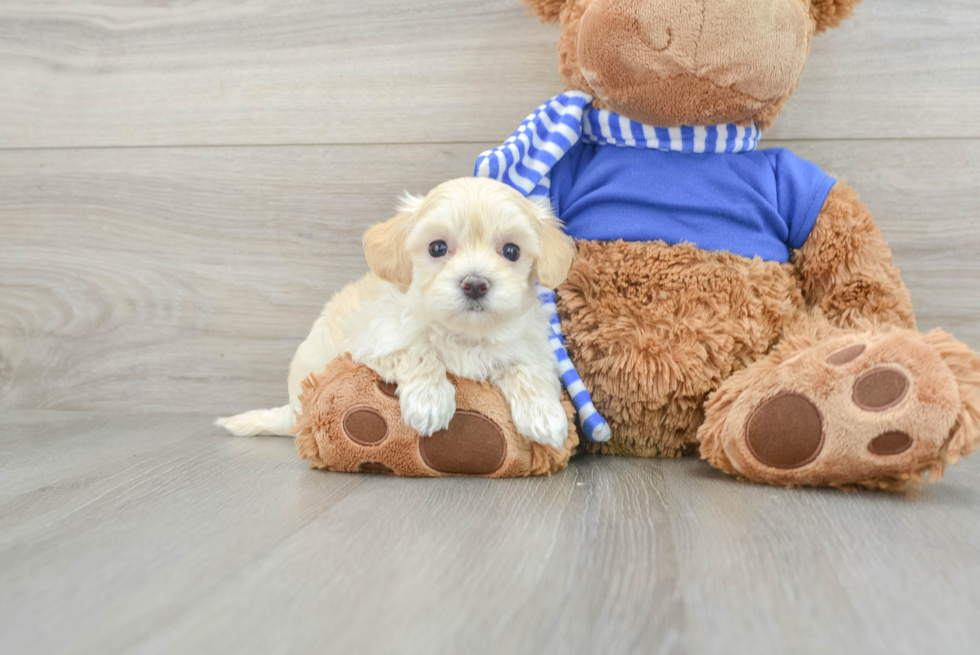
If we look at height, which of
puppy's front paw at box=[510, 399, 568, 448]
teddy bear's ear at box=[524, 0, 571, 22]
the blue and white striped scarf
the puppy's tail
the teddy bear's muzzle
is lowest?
the puppy's tail

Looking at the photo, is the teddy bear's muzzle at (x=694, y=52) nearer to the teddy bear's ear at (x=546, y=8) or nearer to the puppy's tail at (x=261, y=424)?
the teddy bear's ear at (x=546, y=8)

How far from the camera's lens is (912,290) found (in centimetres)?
135

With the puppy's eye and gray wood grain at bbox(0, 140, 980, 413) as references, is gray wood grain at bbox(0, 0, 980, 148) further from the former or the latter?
the puppy's eye

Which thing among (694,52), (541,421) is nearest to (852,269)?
(694,52)

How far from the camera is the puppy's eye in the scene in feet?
3.14

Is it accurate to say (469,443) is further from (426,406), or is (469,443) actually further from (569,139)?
(569,139)

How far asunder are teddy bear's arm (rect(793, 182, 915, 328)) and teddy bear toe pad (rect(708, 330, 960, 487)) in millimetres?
196

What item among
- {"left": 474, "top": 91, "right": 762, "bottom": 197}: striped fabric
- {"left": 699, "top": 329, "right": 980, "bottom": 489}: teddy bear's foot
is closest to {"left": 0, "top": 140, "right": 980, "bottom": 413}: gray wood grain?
{"left": 474, "top": 91, "right": 762, "bottom": 197}: striped fabric

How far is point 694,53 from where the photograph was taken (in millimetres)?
1004

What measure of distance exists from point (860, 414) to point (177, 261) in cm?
134

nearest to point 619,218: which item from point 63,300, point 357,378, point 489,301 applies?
point 489,301

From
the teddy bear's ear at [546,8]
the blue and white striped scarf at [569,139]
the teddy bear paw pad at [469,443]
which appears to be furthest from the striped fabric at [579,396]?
the teddy bear's ear at [546,8]

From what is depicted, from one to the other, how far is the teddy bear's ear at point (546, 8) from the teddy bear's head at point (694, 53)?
0.07 m

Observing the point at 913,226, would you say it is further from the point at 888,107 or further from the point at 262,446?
the point at 262,446
